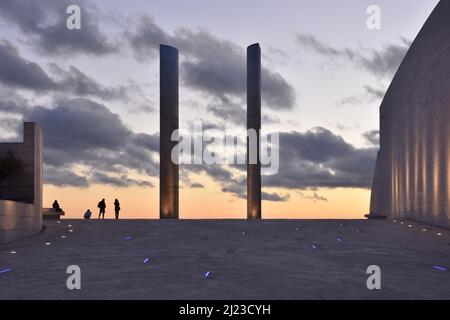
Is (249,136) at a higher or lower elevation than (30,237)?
higher

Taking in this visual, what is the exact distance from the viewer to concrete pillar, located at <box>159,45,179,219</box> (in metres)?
41.8

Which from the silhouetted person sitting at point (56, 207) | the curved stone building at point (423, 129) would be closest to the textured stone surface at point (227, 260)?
the curved stone building at point (423, 129)

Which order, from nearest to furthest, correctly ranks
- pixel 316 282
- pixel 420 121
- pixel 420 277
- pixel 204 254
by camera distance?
pixel 316 282 < pixel 420 277 < pixel 204 254 < pixel 420 121

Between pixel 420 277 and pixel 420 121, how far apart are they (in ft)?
66.7

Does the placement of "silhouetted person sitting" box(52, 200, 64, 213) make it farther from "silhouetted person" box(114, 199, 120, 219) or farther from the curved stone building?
the curved stone building

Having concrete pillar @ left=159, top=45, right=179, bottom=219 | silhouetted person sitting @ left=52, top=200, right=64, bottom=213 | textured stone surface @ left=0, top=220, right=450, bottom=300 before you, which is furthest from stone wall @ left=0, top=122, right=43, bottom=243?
concrete pillar @ left=159, top=45, right=179, bottom=219

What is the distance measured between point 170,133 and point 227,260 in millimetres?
27237

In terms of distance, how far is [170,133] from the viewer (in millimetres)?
42000

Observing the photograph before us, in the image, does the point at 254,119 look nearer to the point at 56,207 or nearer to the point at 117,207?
the point at 117,207

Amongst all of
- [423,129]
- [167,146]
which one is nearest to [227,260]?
[423,129]

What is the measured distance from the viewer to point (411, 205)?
33.9 meters

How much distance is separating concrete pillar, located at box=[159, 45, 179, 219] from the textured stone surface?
14.9m
